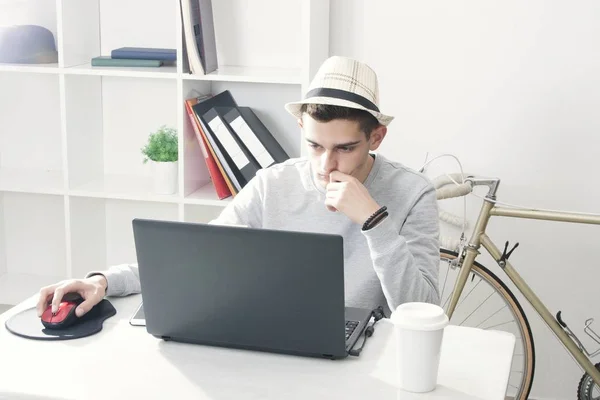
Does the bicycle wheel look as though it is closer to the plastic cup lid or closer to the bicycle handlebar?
the bicycle handlebar

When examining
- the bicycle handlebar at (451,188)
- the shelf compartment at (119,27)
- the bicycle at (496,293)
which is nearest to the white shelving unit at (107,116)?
the shelf compartment at (119,27)

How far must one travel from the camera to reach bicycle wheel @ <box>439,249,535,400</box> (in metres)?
2.87

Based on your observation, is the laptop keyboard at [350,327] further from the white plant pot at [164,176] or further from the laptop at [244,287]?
the white plant pot at [164,176]

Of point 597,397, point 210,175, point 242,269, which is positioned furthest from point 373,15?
point 242,269

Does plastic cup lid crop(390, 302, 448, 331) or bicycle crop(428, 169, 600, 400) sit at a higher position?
plastic cup lid crop(390, 302, 448, 331)

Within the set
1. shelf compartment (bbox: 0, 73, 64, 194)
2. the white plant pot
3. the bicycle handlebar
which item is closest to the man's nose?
the bicycle handlebar

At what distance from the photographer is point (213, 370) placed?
4.92ft

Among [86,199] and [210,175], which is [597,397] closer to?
[210,175]

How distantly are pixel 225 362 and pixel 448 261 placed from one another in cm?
147

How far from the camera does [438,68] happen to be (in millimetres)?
2891

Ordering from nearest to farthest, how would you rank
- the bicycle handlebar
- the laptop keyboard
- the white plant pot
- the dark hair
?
the laptop keyboard < the dark hair < the bicycle handlebar < the white plant pot

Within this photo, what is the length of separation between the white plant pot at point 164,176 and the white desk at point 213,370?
140 centimetres

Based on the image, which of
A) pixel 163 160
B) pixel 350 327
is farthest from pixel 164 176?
pixel 350 327

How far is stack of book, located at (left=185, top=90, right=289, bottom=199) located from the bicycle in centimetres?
60
